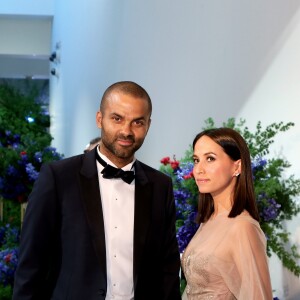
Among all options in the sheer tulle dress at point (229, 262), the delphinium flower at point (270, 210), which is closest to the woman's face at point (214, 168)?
the sheer tulle dress at point (229, 262)

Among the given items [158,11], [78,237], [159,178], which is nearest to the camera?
[78,237]

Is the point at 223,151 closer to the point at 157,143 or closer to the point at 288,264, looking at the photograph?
the point at 288,264

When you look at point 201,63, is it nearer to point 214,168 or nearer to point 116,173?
point 214,168

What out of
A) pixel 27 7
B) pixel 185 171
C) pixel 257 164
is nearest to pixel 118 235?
pixel 185 171

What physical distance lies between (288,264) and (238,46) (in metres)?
1.36

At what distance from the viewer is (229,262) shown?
2.60 metres

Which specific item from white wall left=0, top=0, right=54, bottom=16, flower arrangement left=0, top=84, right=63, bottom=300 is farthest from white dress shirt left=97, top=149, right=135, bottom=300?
white wall left=0, top=0, right=54, bottom=16

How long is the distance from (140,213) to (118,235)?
0.11 meters

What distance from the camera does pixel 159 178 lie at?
2.64 meters

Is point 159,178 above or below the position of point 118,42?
below

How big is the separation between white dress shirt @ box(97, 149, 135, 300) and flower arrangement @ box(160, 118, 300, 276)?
0.82m

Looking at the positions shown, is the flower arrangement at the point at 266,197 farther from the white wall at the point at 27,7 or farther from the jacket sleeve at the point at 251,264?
the white wall at the point at 27,7

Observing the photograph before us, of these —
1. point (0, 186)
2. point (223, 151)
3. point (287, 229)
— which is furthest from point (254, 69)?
point (0, 186)

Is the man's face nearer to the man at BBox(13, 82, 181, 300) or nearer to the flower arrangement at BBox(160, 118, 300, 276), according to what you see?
→ the man at BBox(13, 82, 181, 300)
